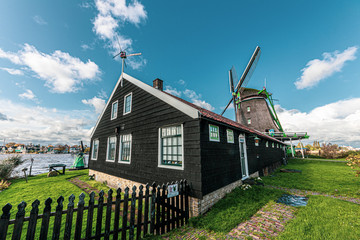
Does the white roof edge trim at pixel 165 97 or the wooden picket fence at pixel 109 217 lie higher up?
the white roof edge trim at pixel 165 97

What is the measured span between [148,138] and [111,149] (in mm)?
5260

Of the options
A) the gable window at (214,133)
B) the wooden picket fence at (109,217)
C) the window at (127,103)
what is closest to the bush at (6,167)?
the window at (127,103)

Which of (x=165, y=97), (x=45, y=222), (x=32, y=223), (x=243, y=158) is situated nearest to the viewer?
(x=32, y=223)

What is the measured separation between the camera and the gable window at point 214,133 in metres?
6.32

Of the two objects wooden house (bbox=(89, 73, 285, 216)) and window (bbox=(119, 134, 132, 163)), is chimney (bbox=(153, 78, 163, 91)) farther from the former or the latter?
window (bbox=(119, 134, 132, 163))

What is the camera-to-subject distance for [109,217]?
355 centimetres

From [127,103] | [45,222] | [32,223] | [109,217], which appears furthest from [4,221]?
[127,103]

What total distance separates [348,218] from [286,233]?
2.50 meters

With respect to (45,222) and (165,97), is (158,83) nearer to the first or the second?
(165,97)

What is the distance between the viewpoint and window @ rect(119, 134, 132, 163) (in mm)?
9147

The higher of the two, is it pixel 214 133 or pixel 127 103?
pixel 127 103

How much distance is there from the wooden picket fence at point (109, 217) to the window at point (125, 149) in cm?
483

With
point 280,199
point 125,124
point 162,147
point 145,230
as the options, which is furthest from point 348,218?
point 125,124

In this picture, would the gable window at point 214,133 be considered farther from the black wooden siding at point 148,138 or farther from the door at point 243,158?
the door at point 243,158
